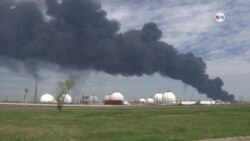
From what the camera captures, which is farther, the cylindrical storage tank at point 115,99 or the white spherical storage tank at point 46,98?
the white spherical storage tank at point 46,98

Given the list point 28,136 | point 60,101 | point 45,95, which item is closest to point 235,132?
point 28,136

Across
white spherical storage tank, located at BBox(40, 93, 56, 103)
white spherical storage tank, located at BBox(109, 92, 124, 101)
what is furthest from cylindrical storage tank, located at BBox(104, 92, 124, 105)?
white spherical storage tank, located at BBox(40, 93, 56, 103)

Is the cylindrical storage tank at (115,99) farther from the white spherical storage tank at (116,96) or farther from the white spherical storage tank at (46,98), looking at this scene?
the white spherical storage tank at (46,98)

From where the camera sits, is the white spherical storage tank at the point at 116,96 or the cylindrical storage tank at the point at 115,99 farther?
the white spherical storage tank at the point at 116,96

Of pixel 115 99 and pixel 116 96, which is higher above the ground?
pixel 116 96

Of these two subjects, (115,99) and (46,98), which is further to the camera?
(46,98)

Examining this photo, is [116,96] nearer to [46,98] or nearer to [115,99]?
[115,99]

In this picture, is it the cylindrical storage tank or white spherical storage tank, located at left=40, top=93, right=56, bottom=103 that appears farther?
white spherical storage tank, located at left=40, top=93, right=56, bottom=103

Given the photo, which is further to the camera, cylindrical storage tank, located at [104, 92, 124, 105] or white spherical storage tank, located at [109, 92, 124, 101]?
white spherical storage tank, located at [109, 92, 124, 101]

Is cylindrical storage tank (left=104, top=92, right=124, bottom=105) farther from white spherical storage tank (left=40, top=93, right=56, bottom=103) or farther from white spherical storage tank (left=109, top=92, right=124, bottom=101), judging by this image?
white spherical storage tank (left=40, top=93, right=56, bottom=103)

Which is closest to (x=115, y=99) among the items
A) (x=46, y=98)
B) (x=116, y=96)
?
(x=116, y=96)

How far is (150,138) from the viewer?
86.4 feet

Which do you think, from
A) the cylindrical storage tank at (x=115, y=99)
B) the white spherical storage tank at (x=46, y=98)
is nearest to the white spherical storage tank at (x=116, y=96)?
the cylindrical storage tank at (x=115, y=99)

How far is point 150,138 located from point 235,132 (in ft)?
27.2
